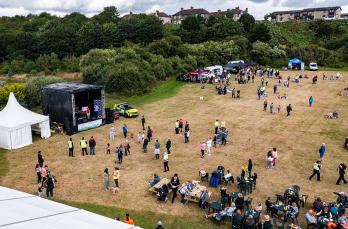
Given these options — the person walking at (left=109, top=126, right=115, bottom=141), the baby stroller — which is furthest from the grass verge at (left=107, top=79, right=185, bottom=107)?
the baby stroller

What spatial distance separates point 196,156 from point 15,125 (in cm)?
1132

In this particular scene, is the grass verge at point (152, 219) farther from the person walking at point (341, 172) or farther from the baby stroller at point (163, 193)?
the person walking at point (341, 172)

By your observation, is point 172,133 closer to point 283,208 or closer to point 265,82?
point 283,208

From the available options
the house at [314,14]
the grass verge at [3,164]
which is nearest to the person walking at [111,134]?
the grass verge at [3,164]

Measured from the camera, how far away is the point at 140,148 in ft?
73.5

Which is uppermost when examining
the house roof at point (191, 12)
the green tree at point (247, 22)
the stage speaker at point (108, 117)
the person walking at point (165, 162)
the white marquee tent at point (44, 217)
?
the house roof at point (191, 12)

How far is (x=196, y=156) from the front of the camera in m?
21.0

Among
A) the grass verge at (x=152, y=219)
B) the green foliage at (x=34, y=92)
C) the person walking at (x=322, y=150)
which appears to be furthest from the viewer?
the green foliage at (x=34, y=92)

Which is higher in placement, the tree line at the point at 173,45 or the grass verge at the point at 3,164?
the tree line at the point at 173,45

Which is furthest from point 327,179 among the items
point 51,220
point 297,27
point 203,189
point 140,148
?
point 297,27

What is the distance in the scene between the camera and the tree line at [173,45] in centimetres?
5122

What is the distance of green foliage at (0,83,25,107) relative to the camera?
30516mm

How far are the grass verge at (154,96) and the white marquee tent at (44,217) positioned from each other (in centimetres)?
2502

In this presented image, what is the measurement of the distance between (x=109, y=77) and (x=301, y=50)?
3903 cm
